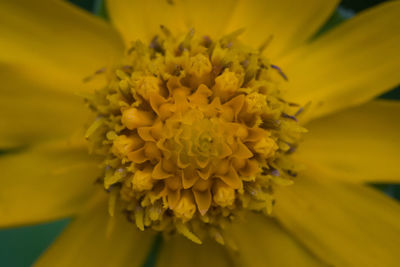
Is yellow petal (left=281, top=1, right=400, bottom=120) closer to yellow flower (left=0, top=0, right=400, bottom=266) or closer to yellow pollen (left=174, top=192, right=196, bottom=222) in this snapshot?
yellow flower (left=0, top=0, right=400, bottom=266)

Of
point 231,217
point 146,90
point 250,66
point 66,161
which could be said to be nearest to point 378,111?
point 250,66

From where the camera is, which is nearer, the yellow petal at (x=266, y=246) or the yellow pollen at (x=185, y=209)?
the yellow pollen at (x=185, y=209)

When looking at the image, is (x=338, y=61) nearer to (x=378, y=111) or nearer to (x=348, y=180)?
(x=378, y=111)

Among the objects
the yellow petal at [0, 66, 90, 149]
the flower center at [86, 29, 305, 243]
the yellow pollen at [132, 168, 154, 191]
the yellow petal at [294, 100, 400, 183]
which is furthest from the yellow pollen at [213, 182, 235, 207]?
the yellow petal at [0, 66, 90, 149]

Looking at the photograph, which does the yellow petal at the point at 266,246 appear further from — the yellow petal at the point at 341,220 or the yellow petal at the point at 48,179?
the yellow petal at the point at 48,179

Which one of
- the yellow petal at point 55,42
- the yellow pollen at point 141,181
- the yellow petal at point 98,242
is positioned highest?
the yellow petal at point 55,42

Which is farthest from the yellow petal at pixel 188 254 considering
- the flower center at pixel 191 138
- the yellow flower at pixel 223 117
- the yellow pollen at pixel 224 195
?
the yellow pollen at pixel 224 195

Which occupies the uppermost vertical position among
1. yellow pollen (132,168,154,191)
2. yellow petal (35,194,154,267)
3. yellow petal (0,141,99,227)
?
yellow pollen (132,168,154,191)
